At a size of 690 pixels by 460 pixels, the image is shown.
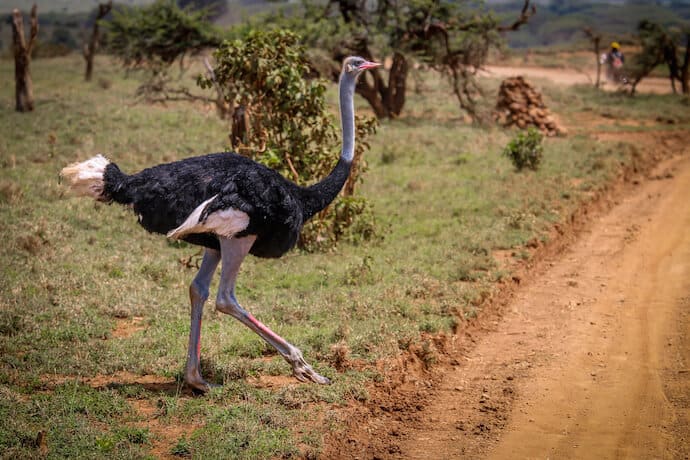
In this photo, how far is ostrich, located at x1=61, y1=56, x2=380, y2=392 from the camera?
16.2 ft

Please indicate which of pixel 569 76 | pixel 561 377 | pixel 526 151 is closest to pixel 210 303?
pixel 561 377

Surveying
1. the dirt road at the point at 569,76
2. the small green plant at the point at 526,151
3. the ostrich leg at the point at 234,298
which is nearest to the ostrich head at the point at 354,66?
the ostrich leg at the point at 234,298

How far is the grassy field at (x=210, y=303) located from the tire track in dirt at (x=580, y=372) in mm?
435

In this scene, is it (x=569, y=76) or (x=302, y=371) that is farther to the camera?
(x=569, y=76)

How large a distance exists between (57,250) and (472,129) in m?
11.2

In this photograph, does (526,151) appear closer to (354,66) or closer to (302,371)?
(354,66)

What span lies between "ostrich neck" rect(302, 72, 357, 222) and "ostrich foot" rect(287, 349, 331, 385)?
3.03 ft

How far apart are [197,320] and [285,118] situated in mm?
4138

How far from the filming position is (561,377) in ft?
18.7

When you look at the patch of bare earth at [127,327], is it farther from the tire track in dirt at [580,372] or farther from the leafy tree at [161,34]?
the leafy tree at [161,34]

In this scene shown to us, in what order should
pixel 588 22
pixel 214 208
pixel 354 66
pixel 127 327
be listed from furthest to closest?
pixel 588 22 < pixel 127 327 < pixel 354 66 < pixel 214 208

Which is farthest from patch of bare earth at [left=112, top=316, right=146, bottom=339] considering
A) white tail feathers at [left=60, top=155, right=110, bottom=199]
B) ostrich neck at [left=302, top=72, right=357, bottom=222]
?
ostrich neck at [left=302, top=72, right=357, bottom=222]

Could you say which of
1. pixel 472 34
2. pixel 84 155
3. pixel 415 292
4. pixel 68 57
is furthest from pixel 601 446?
pixel 68 57

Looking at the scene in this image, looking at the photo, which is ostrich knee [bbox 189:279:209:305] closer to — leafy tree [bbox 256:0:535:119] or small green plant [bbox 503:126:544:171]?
small green plant [bbox 503:126:544:171]
